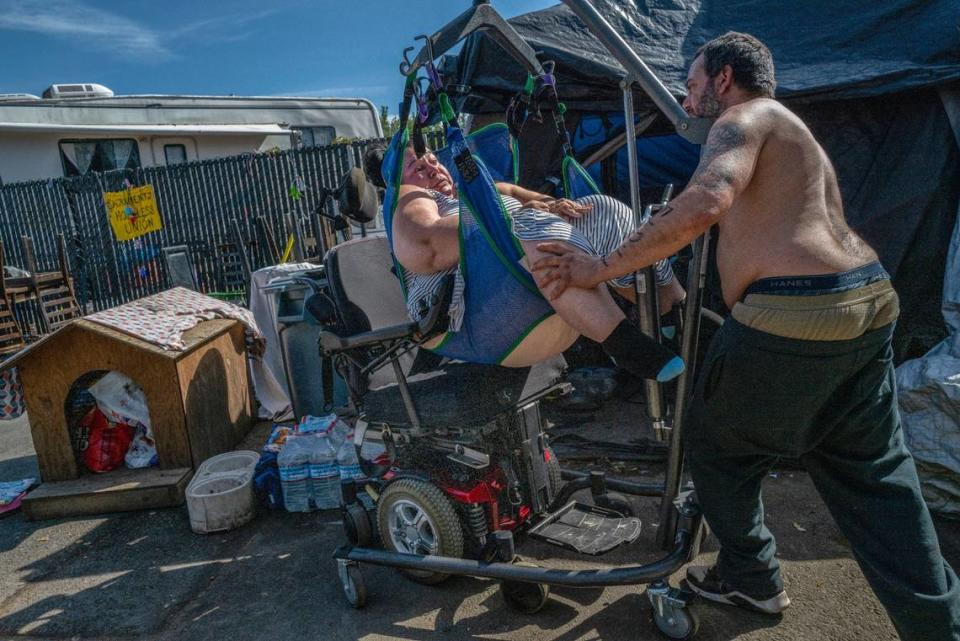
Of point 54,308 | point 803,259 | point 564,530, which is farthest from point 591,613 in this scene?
point 54,308

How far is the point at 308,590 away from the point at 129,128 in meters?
11.6

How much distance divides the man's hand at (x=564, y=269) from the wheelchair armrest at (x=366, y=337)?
1.88 feet

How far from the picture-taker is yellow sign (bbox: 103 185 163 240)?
37.7 ft

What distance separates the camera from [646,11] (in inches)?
197

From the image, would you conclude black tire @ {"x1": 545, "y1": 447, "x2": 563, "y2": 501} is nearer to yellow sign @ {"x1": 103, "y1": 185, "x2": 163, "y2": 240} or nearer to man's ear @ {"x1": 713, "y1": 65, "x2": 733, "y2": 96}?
man's ear @ {"x1": 713, "y1": 65, "x2": 733, "y2": 96}

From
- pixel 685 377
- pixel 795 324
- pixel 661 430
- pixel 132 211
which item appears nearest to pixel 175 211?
pixel 132 211

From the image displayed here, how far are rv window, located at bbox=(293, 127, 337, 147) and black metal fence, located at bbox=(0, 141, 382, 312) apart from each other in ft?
10.5

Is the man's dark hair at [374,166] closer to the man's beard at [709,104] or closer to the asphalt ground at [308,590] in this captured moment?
the man's beard at [709,104]

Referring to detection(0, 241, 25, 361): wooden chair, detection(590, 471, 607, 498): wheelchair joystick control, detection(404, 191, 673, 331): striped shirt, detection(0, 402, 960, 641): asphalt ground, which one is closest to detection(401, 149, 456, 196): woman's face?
detection(404, 191, 673, 331): striped shirt

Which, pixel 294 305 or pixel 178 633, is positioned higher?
pixel 294 305

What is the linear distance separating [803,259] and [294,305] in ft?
12.3

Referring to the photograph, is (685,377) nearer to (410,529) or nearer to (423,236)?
(423,236)

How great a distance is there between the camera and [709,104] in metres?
2.27

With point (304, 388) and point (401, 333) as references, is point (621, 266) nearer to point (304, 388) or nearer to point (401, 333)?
point (401, 333)
